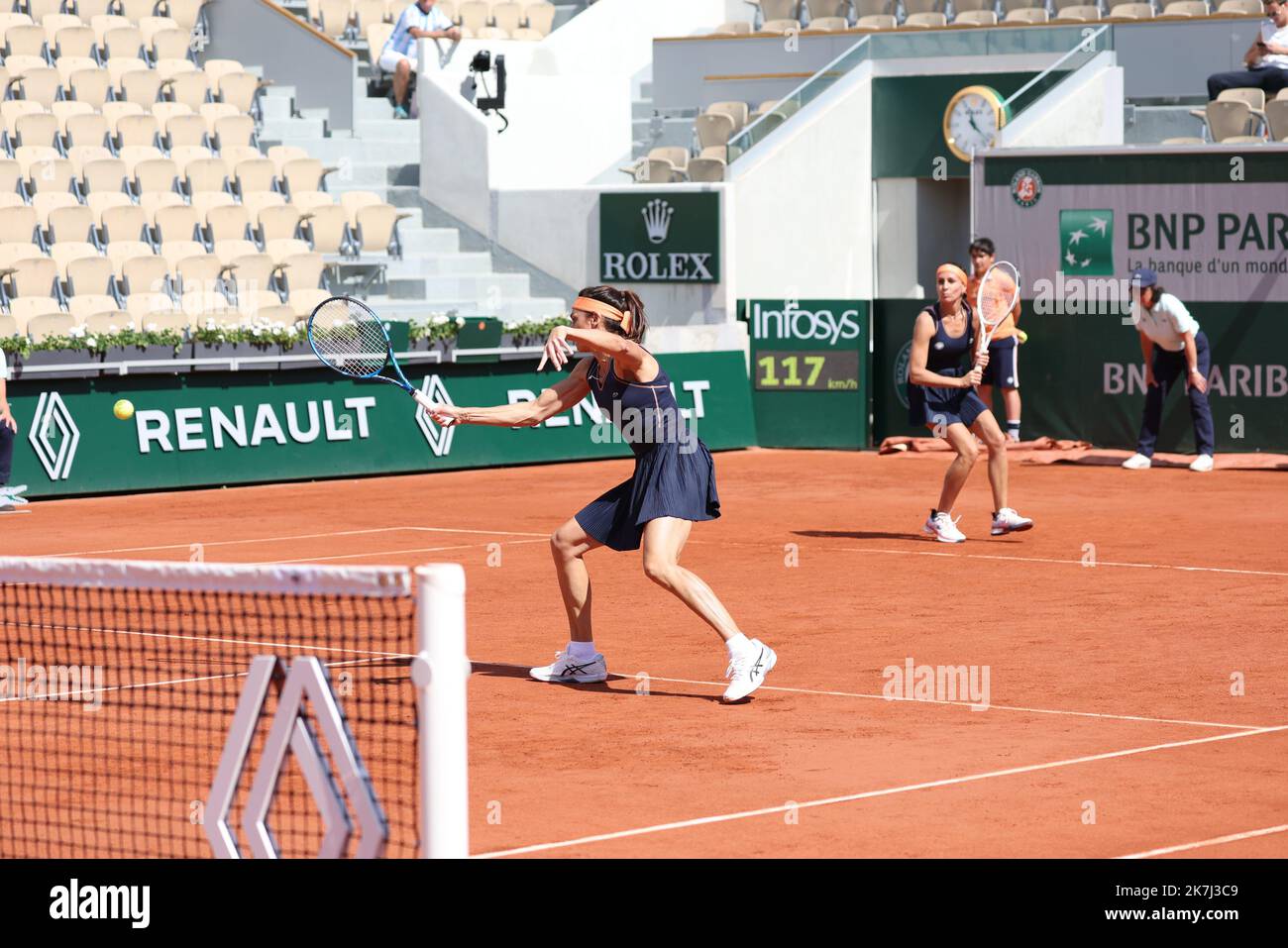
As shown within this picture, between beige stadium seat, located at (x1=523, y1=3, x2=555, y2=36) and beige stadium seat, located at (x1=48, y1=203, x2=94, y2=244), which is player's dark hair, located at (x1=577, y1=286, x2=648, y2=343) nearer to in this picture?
beige stadium seat, located at (x1=48, y1=203, x2=94, y2=244)

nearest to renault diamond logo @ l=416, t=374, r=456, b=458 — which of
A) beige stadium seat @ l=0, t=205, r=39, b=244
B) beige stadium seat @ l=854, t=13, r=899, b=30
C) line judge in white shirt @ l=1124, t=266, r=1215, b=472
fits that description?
beige stadium seat @ l=0, t=205, r=39, b=244

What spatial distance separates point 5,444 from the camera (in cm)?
1659

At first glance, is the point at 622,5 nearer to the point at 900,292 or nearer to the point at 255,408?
the point at 900,292

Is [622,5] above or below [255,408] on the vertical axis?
above

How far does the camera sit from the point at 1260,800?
7211 mm

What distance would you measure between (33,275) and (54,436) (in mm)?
3885

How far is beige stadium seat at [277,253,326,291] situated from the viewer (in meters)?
23.3

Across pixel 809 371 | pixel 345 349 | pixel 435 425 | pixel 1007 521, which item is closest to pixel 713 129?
pixel 809 371

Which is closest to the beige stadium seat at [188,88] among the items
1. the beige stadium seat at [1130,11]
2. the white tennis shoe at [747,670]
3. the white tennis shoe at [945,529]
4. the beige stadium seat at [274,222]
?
the beige stadium seat at [274,222]

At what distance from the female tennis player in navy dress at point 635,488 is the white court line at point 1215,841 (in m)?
2.64
